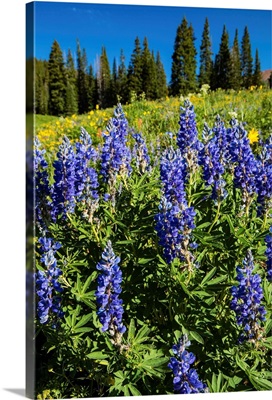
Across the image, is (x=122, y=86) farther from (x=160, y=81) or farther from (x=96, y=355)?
(x=96, y=355)

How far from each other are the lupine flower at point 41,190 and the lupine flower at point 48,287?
177mm

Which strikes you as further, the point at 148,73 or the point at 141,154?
the point at 148,73

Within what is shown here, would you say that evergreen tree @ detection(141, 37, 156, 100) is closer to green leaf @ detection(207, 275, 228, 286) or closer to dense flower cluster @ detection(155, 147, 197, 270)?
dense flower cluster @ detection(155, 147, 197, 270)

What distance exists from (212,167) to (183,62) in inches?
32.6

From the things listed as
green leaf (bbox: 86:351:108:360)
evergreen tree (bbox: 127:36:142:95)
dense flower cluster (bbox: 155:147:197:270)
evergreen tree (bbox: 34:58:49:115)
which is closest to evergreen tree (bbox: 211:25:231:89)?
evergreen tree (bbox: 127:36:142:95)

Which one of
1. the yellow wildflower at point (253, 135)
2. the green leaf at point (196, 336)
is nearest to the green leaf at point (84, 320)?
the green leaf at point (196, 336)

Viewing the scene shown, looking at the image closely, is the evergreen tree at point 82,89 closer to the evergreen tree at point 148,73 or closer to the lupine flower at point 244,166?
the evergreen tree at point 148,73

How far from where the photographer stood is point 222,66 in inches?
167

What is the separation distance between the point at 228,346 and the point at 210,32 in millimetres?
1989

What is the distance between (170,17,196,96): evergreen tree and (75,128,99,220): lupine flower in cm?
81

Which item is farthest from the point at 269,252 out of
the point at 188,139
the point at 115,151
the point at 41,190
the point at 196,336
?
the point at 41,190

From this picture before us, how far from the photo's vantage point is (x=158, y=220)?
332 centimetres

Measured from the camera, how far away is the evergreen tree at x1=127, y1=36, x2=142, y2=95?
3.96 metres
